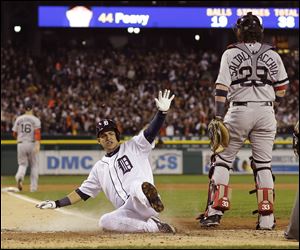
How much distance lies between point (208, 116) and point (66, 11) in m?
7.10

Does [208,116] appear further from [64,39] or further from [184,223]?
[184,223]

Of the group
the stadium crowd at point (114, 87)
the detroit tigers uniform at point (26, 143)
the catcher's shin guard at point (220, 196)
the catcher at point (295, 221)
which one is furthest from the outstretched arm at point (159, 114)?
the stadium crowd at point (114, 87)

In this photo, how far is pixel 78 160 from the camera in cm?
2408

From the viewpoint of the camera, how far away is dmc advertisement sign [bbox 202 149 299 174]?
24.7m

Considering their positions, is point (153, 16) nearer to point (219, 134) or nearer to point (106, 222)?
point (219, 134)

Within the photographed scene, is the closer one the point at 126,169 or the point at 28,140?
the point at 126,169

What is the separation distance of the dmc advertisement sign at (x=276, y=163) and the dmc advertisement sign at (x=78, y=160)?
91cm

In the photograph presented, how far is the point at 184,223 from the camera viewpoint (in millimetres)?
9859

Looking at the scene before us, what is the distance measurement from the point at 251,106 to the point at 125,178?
60.2 inches

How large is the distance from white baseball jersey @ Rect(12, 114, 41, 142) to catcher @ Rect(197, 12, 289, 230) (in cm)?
856

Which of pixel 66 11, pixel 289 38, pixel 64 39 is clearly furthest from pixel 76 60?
pixel 289 38

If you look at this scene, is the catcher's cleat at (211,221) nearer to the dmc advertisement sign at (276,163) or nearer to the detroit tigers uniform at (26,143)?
the detroit tigers uniform at (26,143)

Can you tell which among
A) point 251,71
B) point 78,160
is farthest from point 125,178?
point 78,160

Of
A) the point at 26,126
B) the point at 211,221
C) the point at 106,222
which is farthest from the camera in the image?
the point at 26,126
